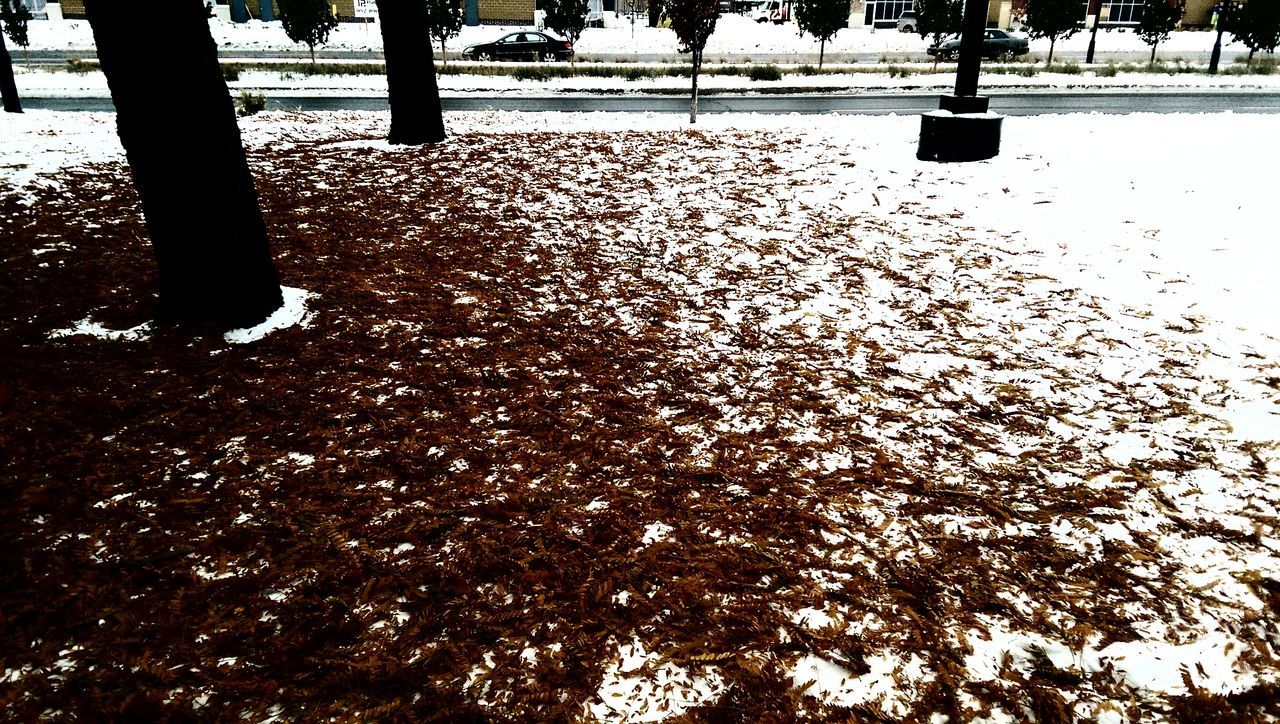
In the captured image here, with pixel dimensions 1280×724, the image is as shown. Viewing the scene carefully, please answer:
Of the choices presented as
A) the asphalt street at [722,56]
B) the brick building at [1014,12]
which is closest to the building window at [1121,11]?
the brick building at [1014,12]

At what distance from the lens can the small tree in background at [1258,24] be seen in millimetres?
25484

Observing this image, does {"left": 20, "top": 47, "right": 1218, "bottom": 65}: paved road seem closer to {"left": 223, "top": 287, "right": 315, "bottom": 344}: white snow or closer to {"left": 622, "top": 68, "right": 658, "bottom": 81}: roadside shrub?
{"left": 622, "top": 68, "right": 658, "bottom": 81}: roadside shrub

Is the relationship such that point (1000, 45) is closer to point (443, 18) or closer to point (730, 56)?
point (730, 56)

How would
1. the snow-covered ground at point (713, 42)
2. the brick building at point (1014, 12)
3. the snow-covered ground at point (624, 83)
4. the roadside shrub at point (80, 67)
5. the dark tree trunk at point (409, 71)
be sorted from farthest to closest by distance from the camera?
the brick building at point (1014, 12), the snow-covered ground at point (713, 42), the roadside shrub at point (80, 67), the snow-covered ground at point (624, 83), the dark tree trunk at point (409, 71)

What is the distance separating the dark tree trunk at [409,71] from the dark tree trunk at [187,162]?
590 cm

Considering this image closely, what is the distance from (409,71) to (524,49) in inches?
870

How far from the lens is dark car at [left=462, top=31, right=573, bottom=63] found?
3000cm

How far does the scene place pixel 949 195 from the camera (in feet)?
26.9

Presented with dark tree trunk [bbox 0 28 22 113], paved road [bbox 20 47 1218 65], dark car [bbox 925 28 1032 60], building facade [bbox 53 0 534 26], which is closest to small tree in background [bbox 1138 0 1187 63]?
paved road [bbox 20 47 1218 65]

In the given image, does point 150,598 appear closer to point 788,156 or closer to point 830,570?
point 830,570

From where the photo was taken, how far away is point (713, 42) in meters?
38.9

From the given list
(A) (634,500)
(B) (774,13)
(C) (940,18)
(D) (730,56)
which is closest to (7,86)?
(A) (634,500)

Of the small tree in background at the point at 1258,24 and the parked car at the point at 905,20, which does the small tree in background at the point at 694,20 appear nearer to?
the small tree in background at the point at 1258,24

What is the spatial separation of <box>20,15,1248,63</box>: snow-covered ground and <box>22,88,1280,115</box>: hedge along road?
43.2 ft
